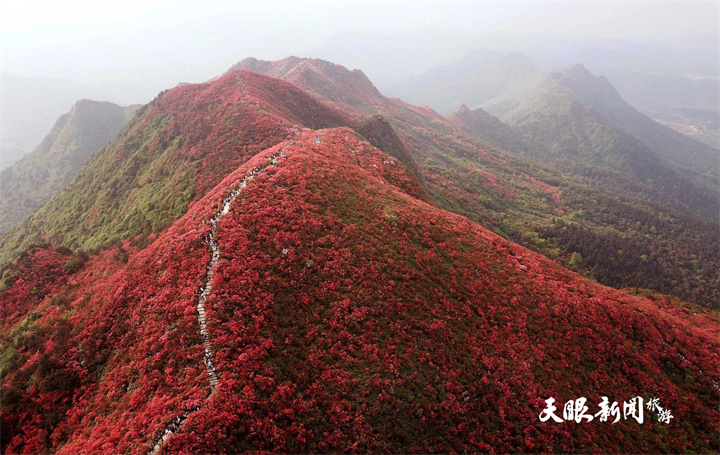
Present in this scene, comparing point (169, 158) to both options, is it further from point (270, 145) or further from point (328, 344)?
point (328, 344)

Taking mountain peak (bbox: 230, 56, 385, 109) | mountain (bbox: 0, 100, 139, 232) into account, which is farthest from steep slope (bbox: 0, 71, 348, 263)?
mountain (bbox: 0, 100, 139, 232)

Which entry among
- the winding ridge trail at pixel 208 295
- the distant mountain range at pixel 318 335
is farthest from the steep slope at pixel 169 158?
the winding ridge trail at pixel 208 295

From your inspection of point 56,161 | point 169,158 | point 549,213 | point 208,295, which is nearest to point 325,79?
point 169,158

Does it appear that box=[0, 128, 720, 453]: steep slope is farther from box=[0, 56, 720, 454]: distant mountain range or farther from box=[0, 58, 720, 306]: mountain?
box=[0, 58, 720, 306]: mountain

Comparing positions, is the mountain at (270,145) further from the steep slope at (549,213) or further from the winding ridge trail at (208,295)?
the winding ridge trail at (208,295)

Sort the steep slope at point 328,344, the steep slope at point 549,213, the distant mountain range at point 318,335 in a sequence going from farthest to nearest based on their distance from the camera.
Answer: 1. the steep slope at point 549,213
2. the distant mountain range at point 318,335
3. the steep slope at point 328,344
